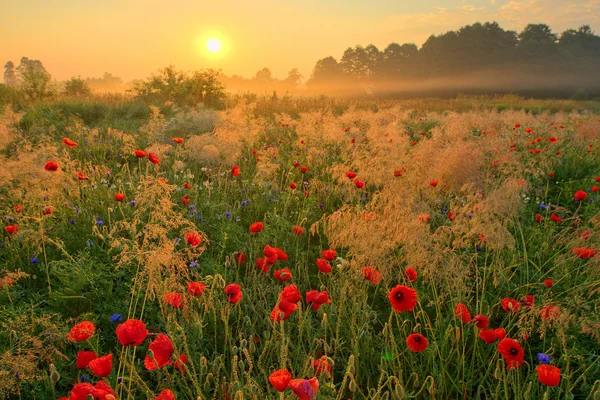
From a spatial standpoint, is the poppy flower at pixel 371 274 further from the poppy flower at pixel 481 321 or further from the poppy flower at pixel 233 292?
the poppy flower at pixel 233 292

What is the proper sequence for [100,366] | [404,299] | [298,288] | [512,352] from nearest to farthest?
[100,366]
[512,352]
[404,299]
[298,288]

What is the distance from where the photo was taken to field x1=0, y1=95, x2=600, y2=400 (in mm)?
1488

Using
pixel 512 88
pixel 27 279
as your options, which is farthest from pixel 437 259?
pixel 512 88

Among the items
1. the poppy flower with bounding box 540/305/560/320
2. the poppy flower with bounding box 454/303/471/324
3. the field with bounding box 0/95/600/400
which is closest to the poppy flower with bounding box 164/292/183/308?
the field with bounding box 0/95/600/400

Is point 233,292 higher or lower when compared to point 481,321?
→ higher

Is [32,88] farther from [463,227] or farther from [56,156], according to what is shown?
[463,227]

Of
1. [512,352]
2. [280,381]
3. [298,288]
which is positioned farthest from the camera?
[298,288]

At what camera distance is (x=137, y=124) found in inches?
329

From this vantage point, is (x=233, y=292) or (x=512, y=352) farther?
(x=233, y=292)

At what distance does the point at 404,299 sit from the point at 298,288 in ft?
3.06

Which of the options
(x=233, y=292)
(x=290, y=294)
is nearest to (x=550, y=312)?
(x=290, y=294)

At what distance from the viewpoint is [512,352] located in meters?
1.40

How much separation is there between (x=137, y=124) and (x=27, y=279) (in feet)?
21.9

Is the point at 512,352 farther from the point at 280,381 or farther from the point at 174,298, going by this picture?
the point at 174,298
